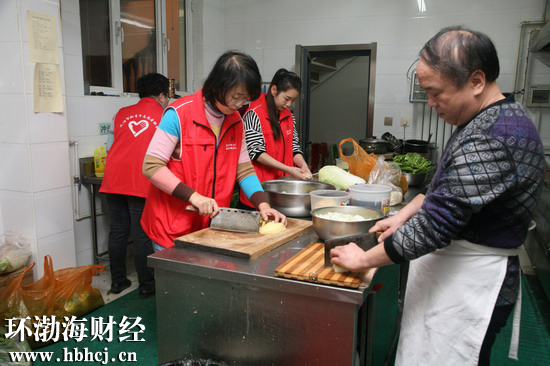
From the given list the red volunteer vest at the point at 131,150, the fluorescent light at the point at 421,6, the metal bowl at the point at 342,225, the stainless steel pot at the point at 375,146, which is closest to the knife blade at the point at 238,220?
the metal bowl at the point at 342,225

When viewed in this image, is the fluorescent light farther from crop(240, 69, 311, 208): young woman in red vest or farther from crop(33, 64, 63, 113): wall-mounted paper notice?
crop(33, 64, 63, 113): wall-mounted paper notice

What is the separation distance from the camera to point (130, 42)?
4215 millimetres

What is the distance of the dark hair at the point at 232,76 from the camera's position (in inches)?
70.4

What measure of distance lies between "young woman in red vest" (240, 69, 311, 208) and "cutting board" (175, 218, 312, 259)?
0.91 meters

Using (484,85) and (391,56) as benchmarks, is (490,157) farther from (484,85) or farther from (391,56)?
(391,56)

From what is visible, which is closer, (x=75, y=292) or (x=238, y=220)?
(x=238, y=220)

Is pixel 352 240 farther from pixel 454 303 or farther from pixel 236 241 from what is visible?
pixel 236 241

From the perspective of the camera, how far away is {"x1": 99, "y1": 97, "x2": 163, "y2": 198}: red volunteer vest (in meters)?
3.13

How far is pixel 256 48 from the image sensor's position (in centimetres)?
550

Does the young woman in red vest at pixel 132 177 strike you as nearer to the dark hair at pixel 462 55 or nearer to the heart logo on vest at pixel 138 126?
the heart logo on vest at pixel 138 126

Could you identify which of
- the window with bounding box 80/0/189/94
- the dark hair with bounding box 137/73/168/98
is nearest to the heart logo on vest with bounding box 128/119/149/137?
the dark hair with bounding box 137/73/168/98

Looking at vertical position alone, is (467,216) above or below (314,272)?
above

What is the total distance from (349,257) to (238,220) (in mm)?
626

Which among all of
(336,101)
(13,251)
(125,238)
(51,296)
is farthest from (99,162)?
(336,101)
